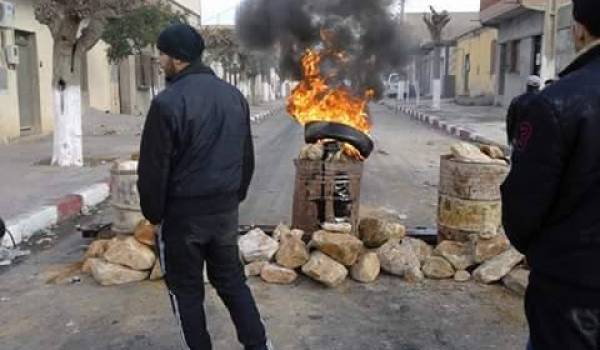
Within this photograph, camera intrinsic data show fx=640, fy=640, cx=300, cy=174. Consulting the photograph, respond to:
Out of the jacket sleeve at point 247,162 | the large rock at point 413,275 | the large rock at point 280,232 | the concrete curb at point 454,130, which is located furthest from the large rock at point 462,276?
the concrete curb at point 454,130

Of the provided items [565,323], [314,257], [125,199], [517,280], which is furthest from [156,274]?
[565,323]

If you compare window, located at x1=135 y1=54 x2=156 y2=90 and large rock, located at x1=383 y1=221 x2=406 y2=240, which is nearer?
large rock, located at x1=383 y1=221 x2=406 y2=240

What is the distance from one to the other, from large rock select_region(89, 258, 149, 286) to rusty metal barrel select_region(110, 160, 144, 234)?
1.72 ft

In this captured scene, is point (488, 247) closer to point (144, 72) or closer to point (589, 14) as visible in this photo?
point (589, 14)

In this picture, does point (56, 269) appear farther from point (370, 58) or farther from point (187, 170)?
point (370, 58)

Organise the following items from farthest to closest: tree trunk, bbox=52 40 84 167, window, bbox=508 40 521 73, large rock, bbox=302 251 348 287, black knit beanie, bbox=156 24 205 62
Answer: window, bbox=508 40 521 73, tree trunk, bbox=52 40 84 167, large rock, bbox=302 251 348 287, black knit beanie, bbox=156 24 205 62

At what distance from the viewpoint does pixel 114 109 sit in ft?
73.0

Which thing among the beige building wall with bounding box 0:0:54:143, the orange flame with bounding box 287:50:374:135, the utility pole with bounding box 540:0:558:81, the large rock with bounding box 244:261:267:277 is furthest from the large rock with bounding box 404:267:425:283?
the utility pole with bounding box 540:0:558:81

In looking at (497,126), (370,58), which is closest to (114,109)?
(497,126)

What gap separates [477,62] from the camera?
3566 centimetres

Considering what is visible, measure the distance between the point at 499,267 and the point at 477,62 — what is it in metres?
32.9

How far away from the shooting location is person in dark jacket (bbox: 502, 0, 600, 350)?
1.59 meters

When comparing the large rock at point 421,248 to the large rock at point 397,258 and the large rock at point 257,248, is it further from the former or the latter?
the large rock at point 257,248

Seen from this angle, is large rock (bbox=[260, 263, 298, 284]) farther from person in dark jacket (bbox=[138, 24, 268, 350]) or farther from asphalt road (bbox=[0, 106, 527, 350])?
person in dark jacket (bbox=[138, 24, 268, 350])
